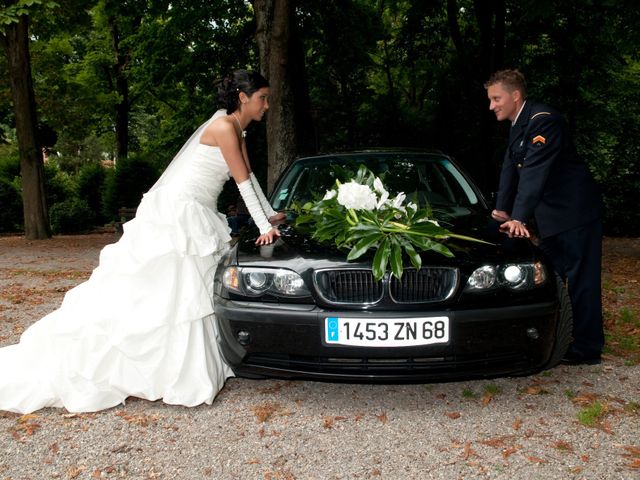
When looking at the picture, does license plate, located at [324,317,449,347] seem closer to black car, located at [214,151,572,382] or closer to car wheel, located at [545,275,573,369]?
black car, located at [214,151,572,382]

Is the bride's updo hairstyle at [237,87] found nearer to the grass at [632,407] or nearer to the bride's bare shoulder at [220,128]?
the bride's bare shoulder at [220,128]

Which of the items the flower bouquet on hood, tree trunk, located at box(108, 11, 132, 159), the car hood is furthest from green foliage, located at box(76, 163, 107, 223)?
the car hood

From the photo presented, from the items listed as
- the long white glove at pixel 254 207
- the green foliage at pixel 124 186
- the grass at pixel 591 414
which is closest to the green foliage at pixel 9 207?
the green foliage at pixel 124 186

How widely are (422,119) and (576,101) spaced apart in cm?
366

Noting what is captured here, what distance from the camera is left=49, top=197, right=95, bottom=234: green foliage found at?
18844mm

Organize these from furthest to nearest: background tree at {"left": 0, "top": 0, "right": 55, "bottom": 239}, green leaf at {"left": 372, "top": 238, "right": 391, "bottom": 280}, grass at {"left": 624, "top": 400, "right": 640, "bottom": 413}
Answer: background tree at {"left": 0, "top": 0, "right": 55, "bottom": 239} < grass at {"left": 624, "top": 400, "right": 640, "bottom": 413} < green leaf at {"left": 372, "top": 238, "right": 391, "bottom": 280}

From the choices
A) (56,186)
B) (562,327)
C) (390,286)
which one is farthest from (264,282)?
(56,186)

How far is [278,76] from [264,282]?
6.45 metres

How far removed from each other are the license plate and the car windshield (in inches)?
55.9

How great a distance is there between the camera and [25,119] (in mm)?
14906

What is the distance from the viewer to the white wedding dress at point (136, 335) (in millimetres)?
3543

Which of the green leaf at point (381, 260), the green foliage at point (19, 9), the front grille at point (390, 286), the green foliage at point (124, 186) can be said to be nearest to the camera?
the green leaf at point (381, 260)

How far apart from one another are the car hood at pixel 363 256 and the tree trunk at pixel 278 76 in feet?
18.9

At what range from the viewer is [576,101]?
555 inches
